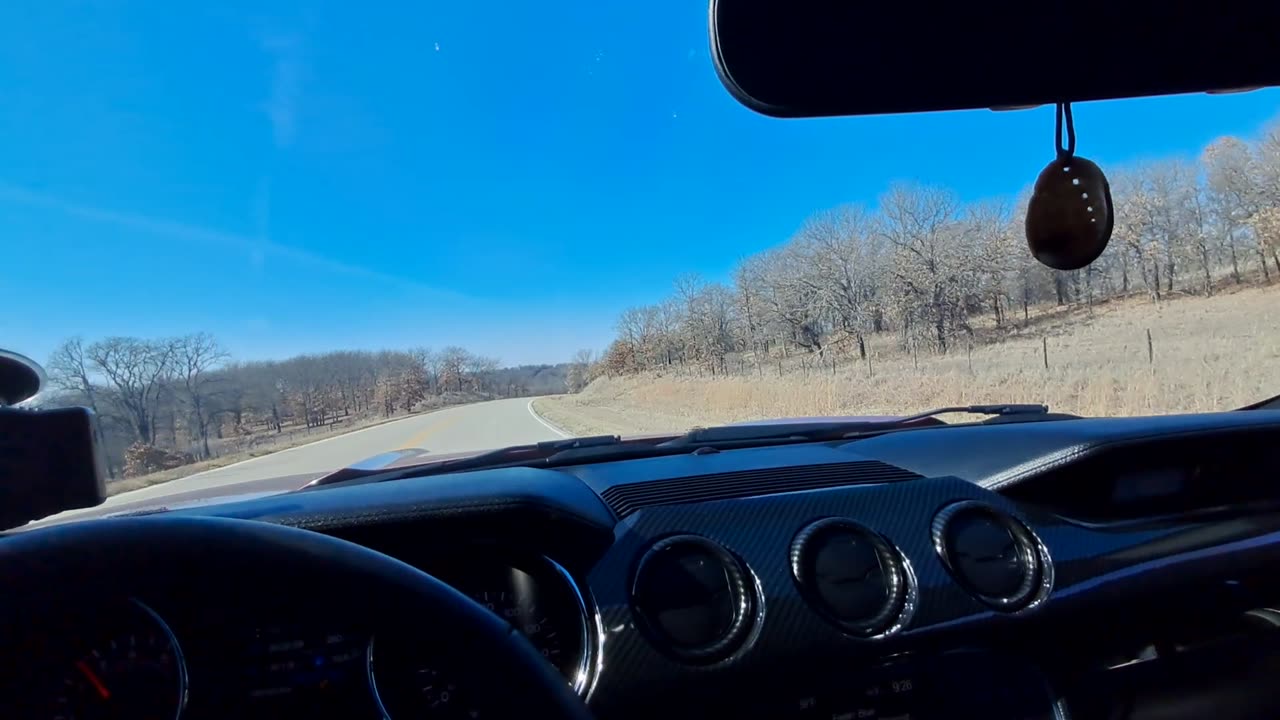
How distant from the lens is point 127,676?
115 cm

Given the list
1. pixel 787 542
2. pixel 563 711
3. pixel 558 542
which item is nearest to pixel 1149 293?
pixel 787 542

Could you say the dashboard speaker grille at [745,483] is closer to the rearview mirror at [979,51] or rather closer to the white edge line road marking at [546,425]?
the rearview mirror at [979,51]

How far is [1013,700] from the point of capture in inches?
99.6

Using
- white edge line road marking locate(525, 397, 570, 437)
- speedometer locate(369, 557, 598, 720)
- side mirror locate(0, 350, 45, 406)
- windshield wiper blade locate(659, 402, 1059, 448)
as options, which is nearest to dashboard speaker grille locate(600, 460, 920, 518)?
speedometer locate(369, 557, 598, 720)

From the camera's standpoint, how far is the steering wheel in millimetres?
948

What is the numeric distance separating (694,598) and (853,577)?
50cm

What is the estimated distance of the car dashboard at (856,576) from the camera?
6.70 feet

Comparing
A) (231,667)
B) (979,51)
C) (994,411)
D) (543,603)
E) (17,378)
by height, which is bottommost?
(543,603)

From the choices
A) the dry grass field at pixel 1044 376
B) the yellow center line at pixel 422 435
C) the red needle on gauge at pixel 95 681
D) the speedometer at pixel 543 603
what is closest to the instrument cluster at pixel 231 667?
the red needle on gauge at pixel 95 681

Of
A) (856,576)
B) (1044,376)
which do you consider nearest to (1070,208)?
(856,576)

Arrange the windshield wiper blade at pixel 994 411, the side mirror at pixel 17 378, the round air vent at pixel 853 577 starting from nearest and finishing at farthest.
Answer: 1. the side mirror at pixel 17 378
2. the round air vent at pixel 853 577
3. the windshield wiper blade at pixel 994 411

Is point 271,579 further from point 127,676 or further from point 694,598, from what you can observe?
point 694,598

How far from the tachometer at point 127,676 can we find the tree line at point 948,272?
277 centimetres

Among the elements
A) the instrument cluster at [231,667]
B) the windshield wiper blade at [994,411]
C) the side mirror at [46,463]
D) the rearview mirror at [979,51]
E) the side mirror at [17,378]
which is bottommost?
the windshield wiper blade at [994,411]
